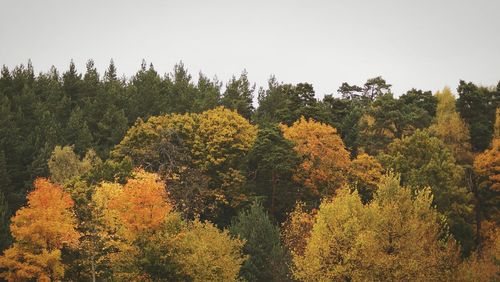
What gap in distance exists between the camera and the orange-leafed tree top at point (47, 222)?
120ft

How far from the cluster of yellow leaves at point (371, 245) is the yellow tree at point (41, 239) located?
20255 millimetres

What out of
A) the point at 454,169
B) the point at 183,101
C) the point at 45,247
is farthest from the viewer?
the point at 183,101

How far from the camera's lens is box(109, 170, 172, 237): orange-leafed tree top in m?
31.8

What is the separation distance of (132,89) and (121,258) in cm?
6257

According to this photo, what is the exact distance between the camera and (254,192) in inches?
1953

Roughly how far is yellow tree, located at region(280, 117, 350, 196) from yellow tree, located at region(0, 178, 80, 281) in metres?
24.5

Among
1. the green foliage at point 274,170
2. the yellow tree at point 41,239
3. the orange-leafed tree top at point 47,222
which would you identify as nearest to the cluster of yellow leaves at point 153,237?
the orange-leafed tree top at point 47,222

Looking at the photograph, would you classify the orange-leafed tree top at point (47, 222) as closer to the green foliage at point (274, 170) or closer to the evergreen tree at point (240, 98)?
the green foliage at point (274, 170)

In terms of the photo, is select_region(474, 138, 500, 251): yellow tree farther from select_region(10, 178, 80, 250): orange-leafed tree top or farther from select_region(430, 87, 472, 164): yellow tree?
select_region(10, 178, 80, 250): orange-leafed tree top

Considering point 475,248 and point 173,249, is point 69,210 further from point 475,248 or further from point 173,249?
point 475,248

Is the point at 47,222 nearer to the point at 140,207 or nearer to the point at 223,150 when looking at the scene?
the point at 140,207

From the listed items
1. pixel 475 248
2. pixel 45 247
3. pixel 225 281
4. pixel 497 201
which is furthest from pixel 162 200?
pixel 497 201

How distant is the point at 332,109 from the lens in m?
73.9

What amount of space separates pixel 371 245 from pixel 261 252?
11.8 metres
